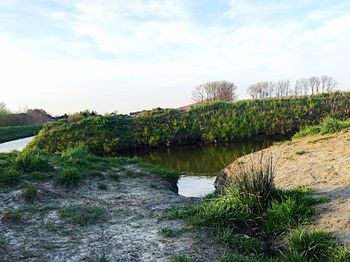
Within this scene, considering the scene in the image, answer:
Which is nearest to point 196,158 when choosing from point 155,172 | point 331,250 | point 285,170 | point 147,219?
point 155,172

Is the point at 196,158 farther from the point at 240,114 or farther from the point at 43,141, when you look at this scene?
the point at 43,141

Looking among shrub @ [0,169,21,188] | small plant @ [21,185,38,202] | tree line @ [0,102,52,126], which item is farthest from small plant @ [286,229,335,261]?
tree line @ [0,102,52,126]

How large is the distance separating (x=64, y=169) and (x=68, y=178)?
2.06 ft

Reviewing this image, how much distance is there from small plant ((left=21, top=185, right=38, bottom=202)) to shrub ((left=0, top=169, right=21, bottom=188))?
1.91 feet

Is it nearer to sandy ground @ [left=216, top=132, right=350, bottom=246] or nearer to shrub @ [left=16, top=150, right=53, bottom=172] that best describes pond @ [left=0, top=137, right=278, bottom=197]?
sandy ground @ [left=216, top=132, right=350, bottom=246]

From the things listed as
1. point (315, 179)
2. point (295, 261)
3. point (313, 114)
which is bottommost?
point (295, 261)

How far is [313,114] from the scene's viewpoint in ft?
69.3

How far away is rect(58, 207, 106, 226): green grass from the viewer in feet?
20.5

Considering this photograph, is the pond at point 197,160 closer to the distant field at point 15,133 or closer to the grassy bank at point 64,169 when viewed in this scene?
the grassy bank at point 64,169

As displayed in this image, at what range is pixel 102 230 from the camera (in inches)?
232

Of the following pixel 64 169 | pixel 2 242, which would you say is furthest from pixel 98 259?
pixel 64 169

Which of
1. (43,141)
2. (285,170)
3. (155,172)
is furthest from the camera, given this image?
(43,141)

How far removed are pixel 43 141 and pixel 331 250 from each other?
1737cm

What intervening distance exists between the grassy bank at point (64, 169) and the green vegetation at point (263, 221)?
121 inches
